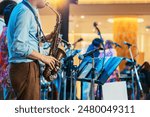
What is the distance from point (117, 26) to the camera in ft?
10.6

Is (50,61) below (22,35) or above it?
below

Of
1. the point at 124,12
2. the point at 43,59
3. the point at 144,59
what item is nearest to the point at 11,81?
the point at 43,59

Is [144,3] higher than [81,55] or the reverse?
higher

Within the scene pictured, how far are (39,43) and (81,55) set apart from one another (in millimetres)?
507

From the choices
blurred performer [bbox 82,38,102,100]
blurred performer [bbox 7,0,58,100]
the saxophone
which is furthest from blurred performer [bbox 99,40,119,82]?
blurred performer [bbox 7,0,58,100]

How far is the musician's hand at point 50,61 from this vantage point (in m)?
2.35

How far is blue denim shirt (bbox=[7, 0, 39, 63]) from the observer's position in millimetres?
2283

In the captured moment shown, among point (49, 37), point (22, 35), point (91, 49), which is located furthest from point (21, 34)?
point (91, 49)

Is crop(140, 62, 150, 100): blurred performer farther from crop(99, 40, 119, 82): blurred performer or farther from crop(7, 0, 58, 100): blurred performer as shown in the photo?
crop(7, 0, 58, 100): blurred performer

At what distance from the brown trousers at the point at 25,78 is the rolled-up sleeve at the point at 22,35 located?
88mm

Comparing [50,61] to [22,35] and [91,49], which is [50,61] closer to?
[22,35]

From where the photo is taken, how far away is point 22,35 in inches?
89.9

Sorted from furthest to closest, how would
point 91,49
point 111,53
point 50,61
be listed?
point 111,53 → point 91,49 → point 50,61

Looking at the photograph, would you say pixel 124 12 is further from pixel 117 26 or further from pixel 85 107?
pixel 85 107
